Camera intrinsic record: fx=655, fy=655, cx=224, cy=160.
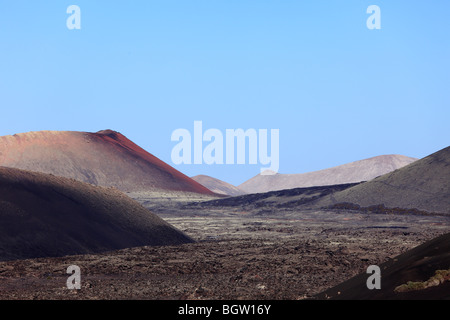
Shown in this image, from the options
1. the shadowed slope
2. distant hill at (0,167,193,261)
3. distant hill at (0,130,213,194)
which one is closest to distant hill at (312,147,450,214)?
distant hill at (0,167,193,261)

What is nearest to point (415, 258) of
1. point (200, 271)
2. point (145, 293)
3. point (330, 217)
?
point (145, 293)

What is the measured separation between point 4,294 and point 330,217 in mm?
46961

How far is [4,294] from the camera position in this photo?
18.3 meters

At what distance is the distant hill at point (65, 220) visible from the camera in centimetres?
2867

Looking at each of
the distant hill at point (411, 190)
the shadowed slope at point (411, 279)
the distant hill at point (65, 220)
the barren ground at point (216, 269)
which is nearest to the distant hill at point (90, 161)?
the distant hill at point (411, 190)

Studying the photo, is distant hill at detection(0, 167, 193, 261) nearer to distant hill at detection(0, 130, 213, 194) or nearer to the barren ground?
the barren ground

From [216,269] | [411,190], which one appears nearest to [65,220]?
[216,269]

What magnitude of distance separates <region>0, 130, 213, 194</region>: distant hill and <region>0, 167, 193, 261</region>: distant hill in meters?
75.1

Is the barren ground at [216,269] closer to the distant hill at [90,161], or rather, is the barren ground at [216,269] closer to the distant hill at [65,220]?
the distant hill at [65,220]

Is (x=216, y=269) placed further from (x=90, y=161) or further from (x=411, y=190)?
(x=90, y=161)

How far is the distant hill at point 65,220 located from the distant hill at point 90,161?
7511 cm

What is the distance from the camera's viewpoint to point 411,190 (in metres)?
65.8

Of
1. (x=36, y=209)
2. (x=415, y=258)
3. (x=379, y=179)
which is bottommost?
(x=415, y=258)
